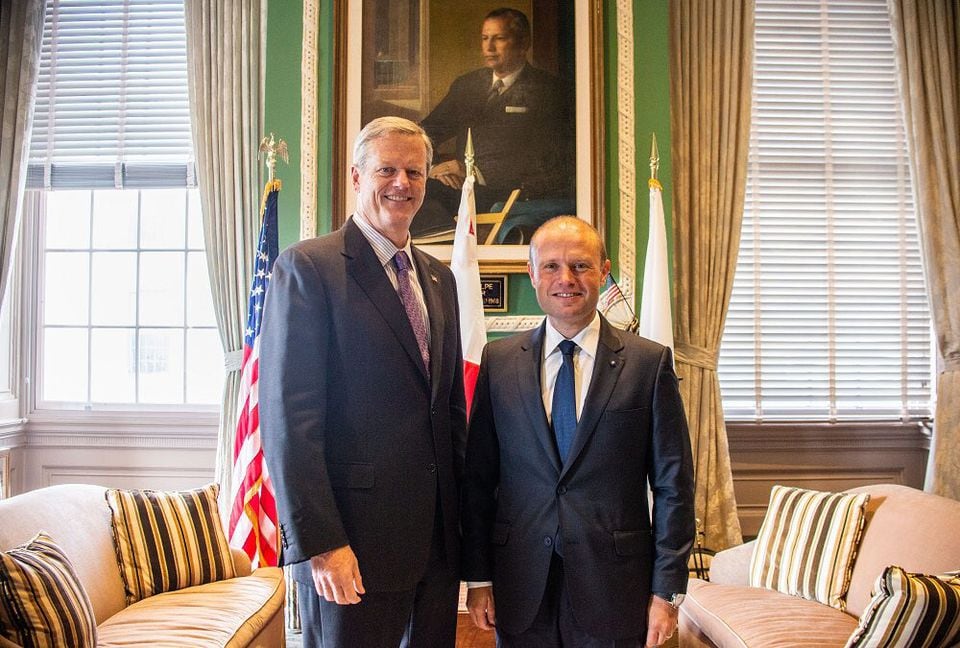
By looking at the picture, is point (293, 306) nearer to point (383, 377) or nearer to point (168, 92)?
point (383, 377)

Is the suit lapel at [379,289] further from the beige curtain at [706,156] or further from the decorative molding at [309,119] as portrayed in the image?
the beige curtain at [706,156]

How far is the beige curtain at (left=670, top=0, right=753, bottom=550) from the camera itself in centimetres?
378

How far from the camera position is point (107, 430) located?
3990 mm

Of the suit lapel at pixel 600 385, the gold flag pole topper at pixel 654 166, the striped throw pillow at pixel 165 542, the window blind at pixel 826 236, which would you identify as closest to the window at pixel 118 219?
the striped throw pillow at pixel 165 542

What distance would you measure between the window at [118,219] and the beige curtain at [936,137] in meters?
4.02

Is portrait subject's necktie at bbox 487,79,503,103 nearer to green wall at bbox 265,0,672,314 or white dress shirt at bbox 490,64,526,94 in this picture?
white dress shirt at bbox 490,64,526,94

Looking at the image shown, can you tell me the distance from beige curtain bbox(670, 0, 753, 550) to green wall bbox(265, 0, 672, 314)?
186 mm

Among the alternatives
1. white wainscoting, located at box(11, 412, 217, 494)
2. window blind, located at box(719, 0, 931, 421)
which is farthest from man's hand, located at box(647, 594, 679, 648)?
white wainscoting, located at box(11, 412, 217, 494)

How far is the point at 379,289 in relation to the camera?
1625mm

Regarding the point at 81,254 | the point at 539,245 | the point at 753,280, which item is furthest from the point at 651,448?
the point at 81,254

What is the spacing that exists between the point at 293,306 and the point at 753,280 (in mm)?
3203

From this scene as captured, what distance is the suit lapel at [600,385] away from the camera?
62.5 inches

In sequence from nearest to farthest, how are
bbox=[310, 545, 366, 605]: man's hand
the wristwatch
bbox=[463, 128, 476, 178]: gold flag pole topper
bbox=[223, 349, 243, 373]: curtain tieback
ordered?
bbox=[310, 545, 366, 605]: man's hand, the wristwatch, bbox=[463, 128, 476, 178]: gold flag pole topper, bbox=[223, 349, 243, 373]: curtain tieback

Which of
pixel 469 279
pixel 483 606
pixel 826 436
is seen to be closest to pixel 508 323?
pixel 469 279
